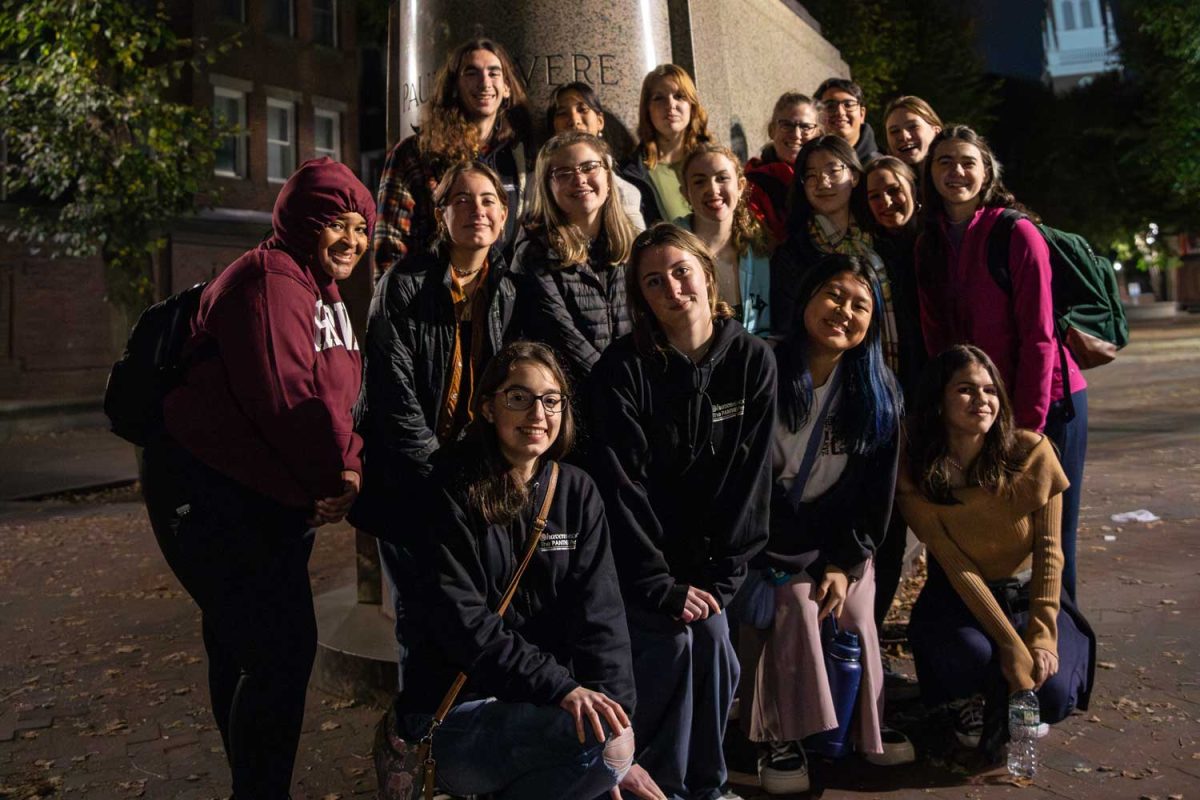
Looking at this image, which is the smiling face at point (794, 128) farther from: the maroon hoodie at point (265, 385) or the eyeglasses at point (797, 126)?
the maroon hoodie at point (265, 385)

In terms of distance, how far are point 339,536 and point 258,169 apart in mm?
18714

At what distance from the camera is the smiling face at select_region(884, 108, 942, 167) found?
517cm

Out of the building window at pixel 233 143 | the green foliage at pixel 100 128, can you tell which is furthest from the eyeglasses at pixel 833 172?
the building window at pixel 233 143

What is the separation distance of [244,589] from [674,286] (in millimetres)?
1541

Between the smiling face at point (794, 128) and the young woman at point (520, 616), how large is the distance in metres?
2.33

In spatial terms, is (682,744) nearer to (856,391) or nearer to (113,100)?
(856,391)

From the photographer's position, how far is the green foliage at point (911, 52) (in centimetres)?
2709

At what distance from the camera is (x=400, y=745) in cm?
321

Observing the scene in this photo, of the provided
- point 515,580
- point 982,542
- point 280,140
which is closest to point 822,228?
point 982,542

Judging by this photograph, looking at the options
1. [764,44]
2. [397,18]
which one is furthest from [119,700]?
[764,44]

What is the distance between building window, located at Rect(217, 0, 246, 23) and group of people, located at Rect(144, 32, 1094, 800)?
22.7 meters

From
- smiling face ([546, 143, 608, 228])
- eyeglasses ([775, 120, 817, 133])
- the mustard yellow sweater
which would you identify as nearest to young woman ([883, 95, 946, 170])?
eyeglasses ([775, 120, 817, 133])

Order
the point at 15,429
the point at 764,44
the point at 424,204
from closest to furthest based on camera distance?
the point at 424,204
the point at 764,44
the point at 15,429

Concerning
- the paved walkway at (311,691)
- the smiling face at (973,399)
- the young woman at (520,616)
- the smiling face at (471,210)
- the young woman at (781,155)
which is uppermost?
the young woman at (781,155)
